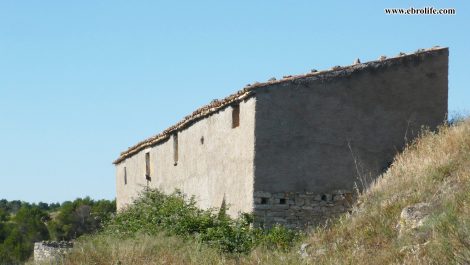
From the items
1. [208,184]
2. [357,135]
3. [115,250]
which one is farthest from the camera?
[208,184]

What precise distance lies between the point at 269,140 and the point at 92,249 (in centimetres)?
436

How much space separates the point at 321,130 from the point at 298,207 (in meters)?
1.73

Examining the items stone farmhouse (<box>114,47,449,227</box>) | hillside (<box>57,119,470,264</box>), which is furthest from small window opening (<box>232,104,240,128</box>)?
hillside (<box>57,119,470,264</box>)

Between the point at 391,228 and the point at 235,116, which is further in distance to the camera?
the point at 235,116

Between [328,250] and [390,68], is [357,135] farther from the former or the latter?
[328,250]

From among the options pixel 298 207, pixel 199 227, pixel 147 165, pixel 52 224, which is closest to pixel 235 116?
pixel 199 227

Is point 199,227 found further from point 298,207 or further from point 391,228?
point 391,228

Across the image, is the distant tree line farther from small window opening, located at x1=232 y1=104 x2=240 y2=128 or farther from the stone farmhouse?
the stone farmhouse

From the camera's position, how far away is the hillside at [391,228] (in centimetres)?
1159

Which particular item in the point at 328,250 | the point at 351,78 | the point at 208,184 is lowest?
the point at 328,250

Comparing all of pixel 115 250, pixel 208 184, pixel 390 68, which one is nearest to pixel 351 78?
pixel 390 68

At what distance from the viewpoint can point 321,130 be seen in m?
16.6

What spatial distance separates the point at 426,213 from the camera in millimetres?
12984

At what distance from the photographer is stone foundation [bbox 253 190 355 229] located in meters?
16.1
